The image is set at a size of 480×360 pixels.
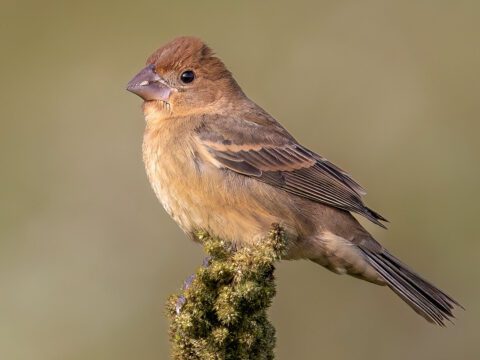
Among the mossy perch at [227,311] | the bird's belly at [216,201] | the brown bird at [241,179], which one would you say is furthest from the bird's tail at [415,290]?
the mossy perch at [227,311]

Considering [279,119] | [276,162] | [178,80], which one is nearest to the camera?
[276,162]

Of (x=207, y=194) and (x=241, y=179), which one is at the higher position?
(x=241, y=179)

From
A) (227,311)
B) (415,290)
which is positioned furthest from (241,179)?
(227,311)

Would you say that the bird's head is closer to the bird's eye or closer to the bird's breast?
the bird's eye

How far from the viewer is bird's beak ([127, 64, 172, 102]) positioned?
685cm

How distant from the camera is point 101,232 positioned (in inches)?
347

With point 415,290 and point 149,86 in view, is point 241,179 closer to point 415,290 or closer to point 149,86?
point 149,86

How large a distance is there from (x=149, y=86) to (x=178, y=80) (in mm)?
192

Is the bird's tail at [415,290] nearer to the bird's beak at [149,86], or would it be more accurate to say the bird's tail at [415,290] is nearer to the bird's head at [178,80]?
the bird's head at [178,80]

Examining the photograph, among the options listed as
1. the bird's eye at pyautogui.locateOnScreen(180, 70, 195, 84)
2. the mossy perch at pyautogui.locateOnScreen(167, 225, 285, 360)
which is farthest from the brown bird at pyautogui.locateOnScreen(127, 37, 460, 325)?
the mossy perch at pyautogui.locateOnScreen(167, 225, 285, 360)

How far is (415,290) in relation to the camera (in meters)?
6.58

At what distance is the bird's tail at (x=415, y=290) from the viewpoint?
257 inches

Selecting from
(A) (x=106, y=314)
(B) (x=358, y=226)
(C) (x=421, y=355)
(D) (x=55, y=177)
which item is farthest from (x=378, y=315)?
(D) (x=55, y=177)

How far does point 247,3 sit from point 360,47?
1.14 m
